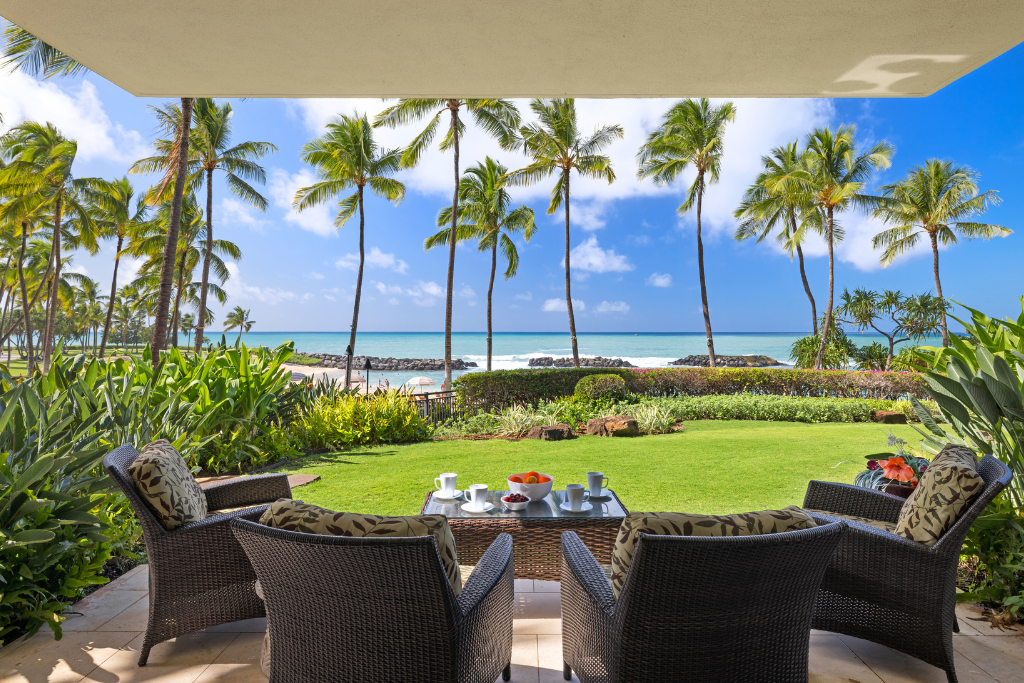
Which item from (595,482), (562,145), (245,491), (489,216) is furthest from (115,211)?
(595,482)

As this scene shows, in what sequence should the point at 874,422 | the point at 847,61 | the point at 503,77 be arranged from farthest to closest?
the point at 874,422 < the point at 503,77 < the point at 847,61

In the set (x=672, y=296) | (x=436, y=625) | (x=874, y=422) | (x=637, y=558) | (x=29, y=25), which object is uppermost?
(x=672, y=296)

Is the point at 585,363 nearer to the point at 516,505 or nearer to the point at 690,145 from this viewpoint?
the point at 690,145

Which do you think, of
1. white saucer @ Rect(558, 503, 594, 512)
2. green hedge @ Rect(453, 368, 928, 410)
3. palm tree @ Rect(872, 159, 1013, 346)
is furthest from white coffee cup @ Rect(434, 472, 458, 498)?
palm tree @ Rect(872, 159, 1013, 346)

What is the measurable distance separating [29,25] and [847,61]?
13.0 feet

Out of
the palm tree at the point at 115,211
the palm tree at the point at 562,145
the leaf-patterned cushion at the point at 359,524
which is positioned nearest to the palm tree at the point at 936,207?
the palm tree at the point at 562,145

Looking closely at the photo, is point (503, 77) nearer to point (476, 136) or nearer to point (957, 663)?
point (957, 663)

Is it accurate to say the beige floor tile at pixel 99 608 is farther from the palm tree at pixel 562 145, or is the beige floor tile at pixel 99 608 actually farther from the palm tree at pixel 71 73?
the palm tree at pixel 562 145

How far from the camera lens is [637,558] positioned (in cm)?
129

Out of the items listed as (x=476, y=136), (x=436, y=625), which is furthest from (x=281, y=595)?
(x=476, y=136)

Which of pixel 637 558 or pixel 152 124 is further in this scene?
pixel 152 124

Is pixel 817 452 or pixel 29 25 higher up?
pixel 29 25

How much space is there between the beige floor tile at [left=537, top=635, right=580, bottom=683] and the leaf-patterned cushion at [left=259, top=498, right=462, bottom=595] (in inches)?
34.7

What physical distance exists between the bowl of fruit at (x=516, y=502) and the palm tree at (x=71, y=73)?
749 cm
